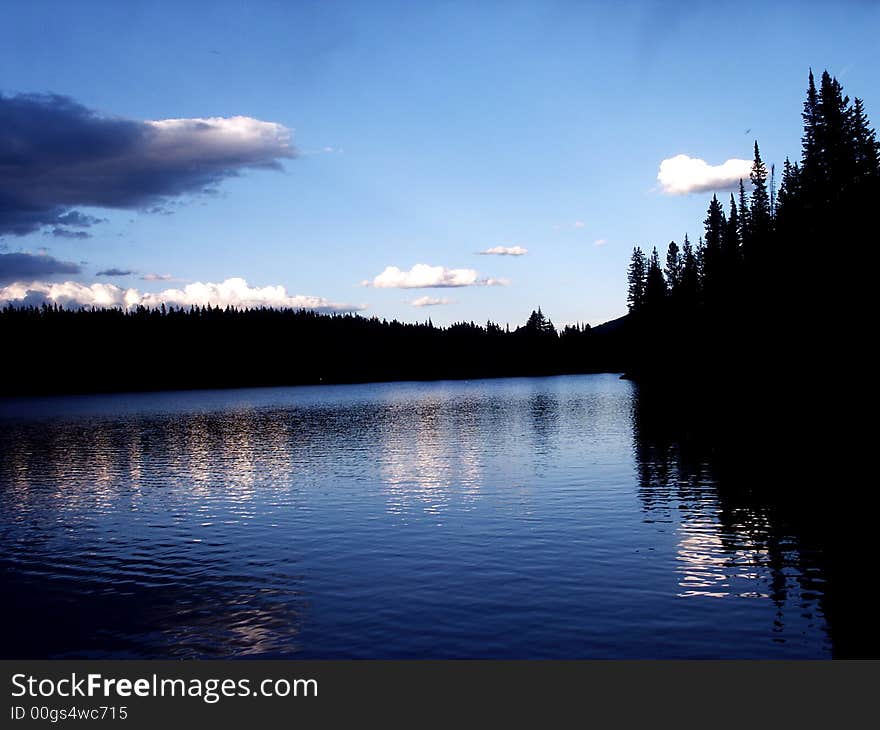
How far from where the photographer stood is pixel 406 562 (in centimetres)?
2523

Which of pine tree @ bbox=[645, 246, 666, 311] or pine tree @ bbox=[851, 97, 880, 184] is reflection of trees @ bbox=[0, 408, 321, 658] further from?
pine tree @ bbox=[645, 246, 666, 311]

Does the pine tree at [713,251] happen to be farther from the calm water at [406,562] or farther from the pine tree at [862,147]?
the calm water at [406,562]

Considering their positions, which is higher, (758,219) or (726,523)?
(758,219)

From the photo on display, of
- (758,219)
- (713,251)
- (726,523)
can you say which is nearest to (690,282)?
(713,251)

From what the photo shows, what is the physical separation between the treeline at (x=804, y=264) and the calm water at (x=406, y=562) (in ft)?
99.5

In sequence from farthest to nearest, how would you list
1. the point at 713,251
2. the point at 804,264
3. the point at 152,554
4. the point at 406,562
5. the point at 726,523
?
the point at 713,251, the point at 804,264, the point at 726,523, the point at 152,554, the point at 406,562

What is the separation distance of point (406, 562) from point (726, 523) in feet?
43.8

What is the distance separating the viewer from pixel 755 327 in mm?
92625

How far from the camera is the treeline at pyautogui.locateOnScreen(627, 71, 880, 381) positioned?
69.4 meters

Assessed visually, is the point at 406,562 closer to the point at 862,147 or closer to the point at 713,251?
the point at 862,147

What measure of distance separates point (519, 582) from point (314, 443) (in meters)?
49.3

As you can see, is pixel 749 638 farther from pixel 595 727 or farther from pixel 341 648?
pixel 341 648

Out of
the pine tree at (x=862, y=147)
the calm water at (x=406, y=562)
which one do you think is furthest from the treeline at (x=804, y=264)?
the calm water at (x=406, y=562)

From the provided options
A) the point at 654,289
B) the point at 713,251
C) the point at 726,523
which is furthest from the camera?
the point at 654,289
